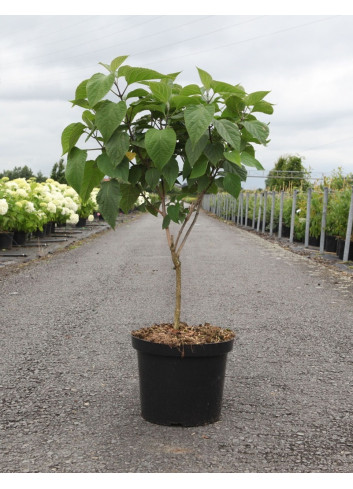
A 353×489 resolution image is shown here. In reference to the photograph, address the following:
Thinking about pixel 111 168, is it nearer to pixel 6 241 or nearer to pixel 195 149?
pixel 195 149

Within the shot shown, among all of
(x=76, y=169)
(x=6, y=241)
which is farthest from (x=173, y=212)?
(x=6, y=241)

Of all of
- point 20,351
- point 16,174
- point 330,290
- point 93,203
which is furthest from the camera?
point 16,174

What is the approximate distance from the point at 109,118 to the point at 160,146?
11.6 inches

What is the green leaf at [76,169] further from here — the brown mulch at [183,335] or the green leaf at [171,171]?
the brown mulch at [183,335]

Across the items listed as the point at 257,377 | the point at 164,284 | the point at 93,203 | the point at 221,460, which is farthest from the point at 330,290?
the point at 93,203

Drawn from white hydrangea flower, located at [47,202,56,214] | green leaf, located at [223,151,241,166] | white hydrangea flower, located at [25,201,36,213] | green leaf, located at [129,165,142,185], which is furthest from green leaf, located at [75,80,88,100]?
white hydrangea flower, located at [47,202,56,214]

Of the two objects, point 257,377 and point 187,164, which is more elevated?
point 187,164

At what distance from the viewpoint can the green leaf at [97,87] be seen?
307cm

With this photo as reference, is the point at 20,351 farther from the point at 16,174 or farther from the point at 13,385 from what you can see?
the point at 16,174

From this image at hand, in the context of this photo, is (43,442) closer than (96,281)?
Yes

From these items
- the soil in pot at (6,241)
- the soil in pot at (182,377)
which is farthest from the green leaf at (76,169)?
the soil in pot at (6,241)

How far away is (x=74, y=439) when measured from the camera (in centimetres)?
326

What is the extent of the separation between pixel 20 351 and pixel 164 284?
12.6ft

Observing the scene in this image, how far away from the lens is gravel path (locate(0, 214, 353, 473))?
307 centimetres
